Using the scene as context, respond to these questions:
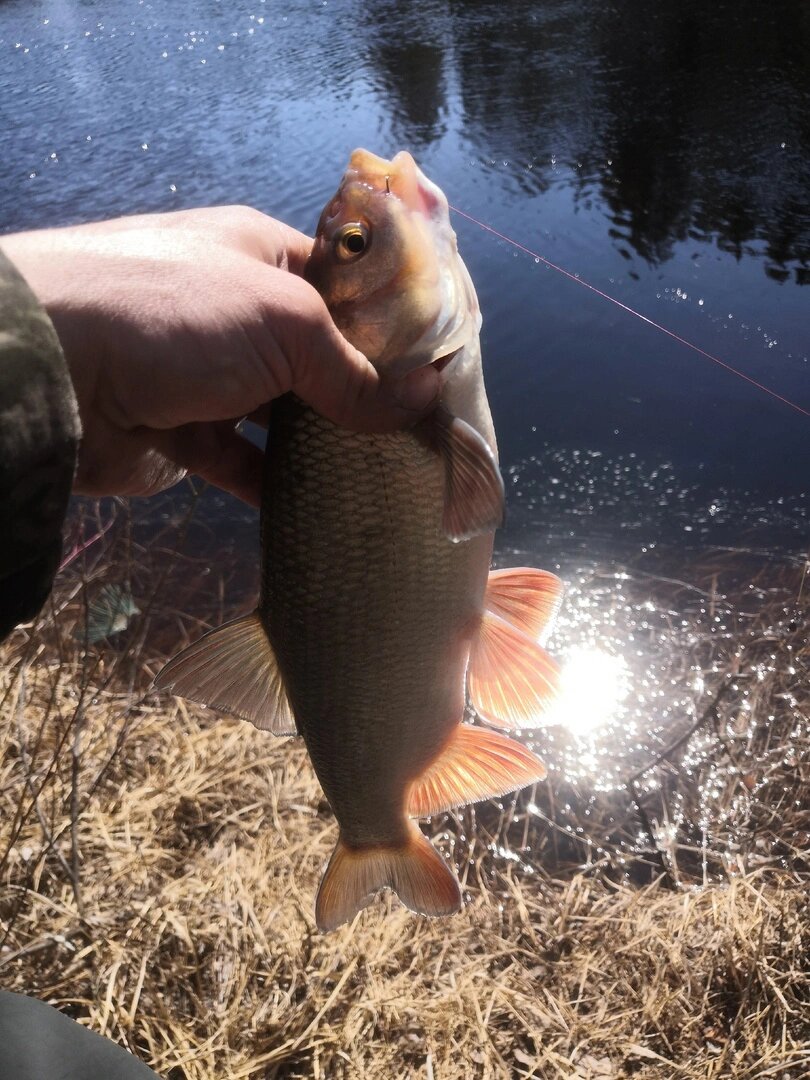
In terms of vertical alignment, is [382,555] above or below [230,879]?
above

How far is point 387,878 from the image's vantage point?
94.0 inches

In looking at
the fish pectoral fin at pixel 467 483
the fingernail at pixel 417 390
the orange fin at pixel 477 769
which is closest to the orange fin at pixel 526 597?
the orange fin at pixel 477 769

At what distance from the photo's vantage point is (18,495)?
1.53 metres

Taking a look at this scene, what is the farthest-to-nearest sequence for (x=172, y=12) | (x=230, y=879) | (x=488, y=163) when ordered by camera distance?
1. (x=172, y=12)
2. (x=488, y=163)
3. (x=230, y=879)

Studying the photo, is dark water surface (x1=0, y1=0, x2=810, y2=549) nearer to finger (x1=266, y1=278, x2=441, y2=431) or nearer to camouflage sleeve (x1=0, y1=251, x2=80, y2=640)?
finger (x1=266, y1=278, x2=441, y2=431)

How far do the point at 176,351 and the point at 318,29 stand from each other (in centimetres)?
1922

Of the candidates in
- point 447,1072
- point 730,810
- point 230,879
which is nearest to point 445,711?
point 447,1072

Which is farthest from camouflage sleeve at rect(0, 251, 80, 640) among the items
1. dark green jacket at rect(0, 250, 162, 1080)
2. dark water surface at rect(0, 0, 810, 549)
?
dark water surface at rect(0, 0, 810, 549)

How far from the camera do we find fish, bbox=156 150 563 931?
192 cm

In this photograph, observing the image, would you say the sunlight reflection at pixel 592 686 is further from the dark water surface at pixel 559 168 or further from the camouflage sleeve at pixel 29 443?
the camouflage sleeve at pixel 29 443

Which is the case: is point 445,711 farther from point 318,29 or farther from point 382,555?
point 318,29

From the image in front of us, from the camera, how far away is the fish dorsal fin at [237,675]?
2096 millimetres

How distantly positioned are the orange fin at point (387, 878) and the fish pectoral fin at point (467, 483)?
0.96 metres

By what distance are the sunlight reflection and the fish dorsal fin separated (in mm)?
3029
